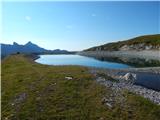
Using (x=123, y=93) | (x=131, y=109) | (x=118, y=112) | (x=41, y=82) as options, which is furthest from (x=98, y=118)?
(x=41, y=82)

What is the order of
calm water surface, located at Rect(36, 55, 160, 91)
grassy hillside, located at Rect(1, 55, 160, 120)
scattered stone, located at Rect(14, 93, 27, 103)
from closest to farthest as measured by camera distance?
grassy hillside, located at Rect(1, 55, 160, 120) < scattered stone, located at Rect(14, 93, 27, 103) < calm water surface, located at Rect(36, 55, 160, 91)

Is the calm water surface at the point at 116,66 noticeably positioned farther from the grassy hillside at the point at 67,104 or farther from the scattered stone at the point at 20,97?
the scattered stone at the point at 20,97

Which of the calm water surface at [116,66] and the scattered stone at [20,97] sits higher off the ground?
the scattered stone at [20,97]

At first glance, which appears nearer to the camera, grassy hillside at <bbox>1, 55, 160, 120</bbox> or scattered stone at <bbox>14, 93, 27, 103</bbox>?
grassy hillside at <bbox>1, 55, 160, 120</bbox>

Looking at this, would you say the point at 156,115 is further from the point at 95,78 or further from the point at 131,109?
the point at 95,78

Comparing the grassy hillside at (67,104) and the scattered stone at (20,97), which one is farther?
the scattered stone at (20,97)

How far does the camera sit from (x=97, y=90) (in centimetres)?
3106

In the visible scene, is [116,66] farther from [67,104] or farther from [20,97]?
[67,104]

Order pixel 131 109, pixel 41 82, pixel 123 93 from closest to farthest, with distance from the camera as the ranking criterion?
pixel 131 109 < pixel 123 93 < pixel 41 82

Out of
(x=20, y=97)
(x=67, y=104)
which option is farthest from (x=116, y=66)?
(x=67, y=104)

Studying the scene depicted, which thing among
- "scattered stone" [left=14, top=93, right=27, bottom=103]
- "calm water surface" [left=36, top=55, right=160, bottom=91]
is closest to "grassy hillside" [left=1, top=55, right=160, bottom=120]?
"scattered stone" [left=14, top=93, right=27, bottom=103]

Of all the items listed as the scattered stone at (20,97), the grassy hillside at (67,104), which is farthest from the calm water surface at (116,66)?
the scattered stone at (20,97)

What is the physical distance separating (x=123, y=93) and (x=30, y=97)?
10624mm

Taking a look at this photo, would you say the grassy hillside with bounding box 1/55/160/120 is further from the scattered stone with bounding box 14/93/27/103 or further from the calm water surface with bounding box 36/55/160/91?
the calm water surface with bounding box 36/55/160/91
